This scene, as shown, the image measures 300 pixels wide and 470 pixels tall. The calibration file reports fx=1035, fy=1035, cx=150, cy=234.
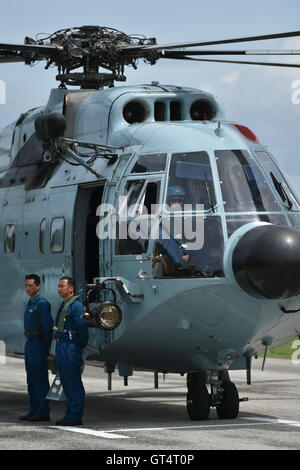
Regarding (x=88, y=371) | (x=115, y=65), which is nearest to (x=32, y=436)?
(x=115, y=65)

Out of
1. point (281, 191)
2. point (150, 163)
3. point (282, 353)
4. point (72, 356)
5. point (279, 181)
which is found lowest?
point (282, 353)

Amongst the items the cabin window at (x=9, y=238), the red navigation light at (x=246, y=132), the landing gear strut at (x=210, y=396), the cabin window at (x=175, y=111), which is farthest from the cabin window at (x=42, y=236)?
the red navigation light at (x=246, y=132)

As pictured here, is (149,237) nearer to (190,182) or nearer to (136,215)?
(136,215)

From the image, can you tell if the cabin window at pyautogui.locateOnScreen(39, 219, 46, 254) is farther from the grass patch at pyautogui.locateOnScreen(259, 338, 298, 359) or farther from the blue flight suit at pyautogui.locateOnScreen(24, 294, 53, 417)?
the grass patch at pyautogui.locateOnScreen(259, 338, 298, 359)

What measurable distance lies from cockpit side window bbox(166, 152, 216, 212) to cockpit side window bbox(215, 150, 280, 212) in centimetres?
15

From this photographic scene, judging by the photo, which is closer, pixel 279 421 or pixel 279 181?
pixel 279 181

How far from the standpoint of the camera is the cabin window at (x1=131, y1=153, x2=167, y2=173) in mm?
12219

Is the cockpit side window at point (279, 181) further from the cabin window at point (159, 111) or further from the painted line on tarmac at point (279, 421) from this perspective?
the painted line on tarmac at point (279, 421)

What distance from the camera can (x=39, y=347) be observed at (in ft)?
41.2

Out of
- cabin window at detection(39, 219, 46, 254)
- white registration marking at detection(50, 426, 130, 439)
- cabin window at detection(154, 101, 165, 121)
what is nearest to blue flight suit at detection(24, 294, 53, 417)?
white registration marking at detection(50, 426, 130, 439)

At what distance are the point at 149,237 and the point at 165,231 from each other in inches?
8.9

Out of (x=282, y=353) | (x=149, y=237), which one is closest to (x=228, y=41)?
(x=149, y=237)

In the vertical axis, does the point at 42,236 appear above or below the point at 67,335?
above

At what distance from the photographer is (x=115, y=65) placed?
1480cm
